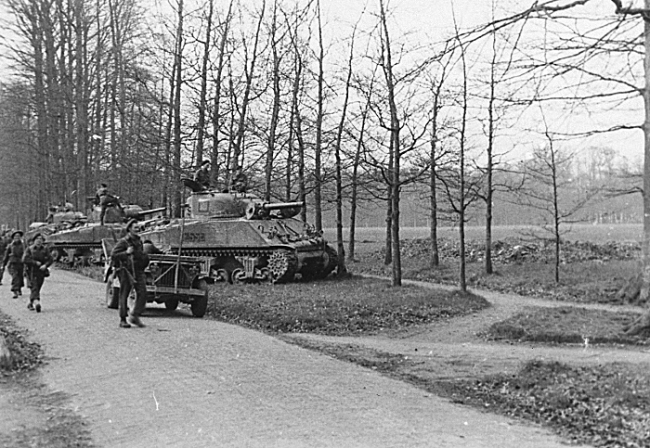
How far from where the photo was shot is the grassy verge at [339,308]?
46.8 ft

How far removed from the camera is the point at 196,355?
10414mm

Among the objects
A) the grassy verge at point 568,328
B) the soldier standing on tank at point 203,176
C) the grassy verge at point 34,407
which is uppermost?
the soldier standing on tank at point 203,176

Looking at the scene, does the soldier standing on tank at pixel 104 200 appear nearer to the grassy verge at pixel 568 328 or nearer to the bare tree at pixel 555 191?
the bare tree at pixel 555 191

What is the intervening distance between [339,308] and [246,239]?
775 cm

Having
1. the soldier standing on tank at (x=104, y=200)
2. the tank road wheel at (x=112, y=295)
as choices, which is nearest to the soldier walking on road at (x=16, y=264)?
the tank road wheel at (x=112, y=295)

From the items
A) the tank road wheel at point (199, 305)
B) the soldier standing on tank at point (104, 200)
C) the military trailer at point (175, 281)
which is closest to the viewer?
the military trailer at point (175, 281)

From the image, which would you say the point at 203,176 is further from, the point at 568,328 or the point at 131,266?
the point at 568,328

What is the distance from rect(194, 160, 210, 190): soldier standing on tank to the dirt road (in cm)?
1290

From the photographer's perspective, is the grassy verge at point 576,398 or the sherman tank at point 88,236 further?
the sherman tank at point 88,236

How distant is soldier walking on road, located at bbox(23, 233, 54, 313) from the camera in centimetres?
1598

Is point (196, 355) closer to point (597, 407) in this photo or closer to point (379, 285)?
point (597, 407)

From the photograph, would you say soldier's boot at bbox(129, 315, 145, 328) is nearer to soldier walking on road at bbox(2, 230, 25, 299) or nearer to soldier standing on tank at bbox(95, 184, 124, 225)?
soldier walking on road at bbox(2, 230, 25, 299)

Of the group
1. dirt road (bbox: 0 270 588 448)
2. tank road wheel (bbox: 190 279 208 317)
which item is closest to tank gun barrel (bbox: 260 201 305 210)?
tank road wheel (bbox: 190 279 208 317)

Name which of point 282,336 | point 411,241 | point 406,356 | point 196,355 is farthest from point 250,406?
point 411,241
